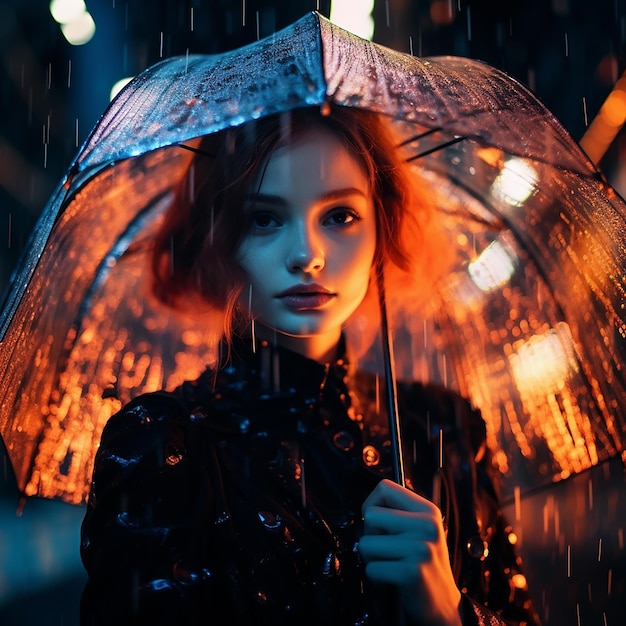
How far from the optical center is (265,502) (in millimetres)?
1377

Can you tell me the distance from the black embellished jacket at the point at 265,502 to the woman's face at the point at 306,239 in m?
0.13

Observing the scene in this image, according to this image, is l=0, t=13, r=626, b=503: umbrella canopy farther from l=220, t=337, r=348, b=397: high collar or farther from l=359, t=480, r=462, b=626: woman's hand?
l=359, t=480, r=462, b=626: woman's hand

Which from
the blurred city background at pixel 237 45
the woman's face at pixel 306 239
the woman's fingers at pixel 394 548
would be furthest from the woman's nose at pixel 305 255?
the blurred city background at pixel 237 45

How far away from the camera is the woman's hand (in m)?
1.20

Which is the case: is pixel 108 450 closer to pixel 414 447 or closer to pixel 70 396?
pixel 70 396

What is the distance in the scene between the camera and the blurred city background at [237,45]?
362 centimetres

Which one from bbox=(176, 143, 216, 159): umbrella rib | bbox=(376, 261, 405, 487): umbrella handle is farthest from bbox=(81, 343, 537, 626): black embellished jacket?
bbox=(176, 143, 216, 159): umbrella rib

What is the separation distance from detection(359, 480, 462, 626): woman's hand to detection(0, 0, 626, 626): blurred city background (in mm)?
2393

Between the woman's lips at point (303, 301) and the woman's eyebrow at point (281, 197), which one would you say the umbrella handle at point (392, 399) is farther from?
the woman's eyebrow at point (281, 197)

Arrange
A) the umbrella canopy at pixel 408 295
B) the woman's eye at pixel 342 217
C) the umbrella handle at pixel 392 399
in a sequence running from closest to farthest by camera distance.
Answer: the umbrella canopy at pixel 408 295 → the umbrella handle at pixel 392 399 → the woman's eye at pixel 342 217

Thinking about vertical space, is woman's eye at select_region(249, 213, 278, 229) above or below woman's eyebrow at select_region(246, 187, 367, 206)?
below

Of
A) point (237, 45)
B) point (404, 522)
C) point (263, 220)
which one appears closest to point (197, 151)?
point (263, 220)

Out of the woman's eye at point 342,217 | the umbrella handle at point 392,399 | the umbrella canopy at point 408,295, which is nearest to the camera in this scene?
the umbrella canopy at point 408,295

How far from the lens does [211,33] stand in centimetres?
369
